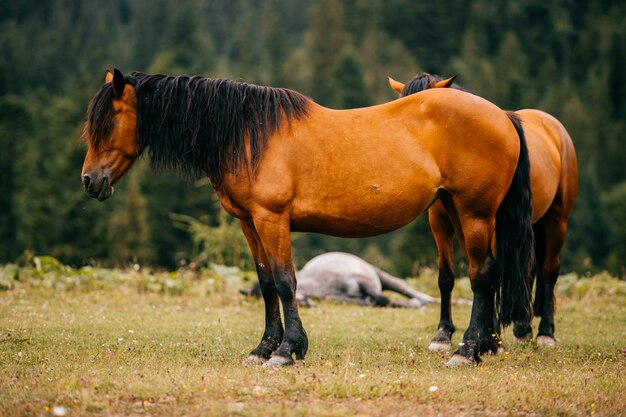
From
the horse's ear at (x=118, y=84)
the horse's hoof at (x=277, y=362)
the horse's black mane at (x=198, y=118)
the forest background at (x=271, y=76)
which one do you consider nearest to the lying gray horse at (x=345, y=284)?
the forest background at (x=271, y=76)

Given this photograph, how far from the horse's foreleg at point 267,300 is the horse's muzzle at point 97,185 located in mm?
1356

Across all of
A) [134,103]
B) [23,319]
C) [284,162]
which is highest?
[134,103]

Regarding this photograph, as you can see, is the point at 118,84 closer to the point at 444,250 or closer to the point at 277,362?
the point at 277,362

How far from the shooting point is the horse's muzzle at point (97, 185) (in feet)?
22.8

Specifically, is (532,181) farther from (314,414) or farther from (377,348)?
(314,414)

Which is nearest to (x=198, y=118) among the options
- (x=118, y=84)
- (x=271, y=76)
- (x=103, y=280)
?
(x=118, y=84)

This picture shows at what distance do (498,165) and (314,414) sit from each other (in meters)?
3.39

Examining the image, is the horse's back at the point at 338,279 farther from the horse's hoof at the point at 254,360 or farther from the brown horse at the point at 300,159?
the horse's hoof at the point at 254,360

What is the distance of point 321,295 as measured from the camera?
12.3 m

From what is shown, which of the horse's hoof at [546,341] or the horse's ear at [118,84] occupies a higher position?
the horse's ear at [118,84]

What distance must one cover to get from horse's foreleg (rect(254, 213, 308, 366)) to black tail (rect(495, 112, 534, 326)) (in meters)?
2.21

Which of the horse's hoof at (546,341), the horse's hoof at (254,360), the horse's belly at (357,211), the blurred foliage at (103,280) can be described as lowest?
the blurred foliage at (103,280)

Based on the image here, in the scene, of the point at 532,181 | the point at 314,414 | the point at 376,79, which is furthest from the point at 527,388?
the point at 376,79

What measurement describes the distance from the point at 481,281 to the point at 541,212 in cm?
173
